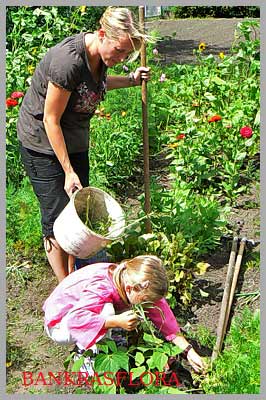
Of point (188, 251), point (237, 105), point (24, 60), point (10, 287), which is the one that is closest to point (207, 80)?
point (237, 105)

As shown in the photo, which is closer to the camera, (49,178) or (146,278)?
(146,278)

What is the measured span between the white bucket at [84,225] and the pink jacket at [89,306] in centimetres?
11

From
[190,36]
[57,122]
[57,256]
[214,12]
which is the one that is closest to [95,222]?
[57,256]

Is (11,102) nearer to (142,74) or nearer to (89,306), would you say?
(142,74)

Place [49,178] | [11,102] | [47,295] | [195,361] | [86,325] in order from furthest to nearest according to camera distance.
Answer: [11,102]
[47,295]
[49,178]
[195,361]
[86,325]

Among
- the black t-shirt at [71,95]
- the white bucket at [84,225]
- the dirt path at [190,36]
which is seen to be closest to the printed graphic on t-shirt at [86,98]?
the black t-shirt at [71,95]

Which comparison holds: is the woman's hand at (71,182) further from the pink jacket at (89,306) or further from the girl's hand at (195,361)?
the girl's hand at (195,361)

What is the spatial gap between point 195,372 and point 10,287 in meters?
1.23

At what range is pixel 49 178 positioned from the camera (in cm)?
314

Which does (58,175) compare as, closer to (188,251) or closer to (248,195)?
(188,251)

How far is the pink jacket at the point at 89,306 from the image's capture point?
8.85 ft

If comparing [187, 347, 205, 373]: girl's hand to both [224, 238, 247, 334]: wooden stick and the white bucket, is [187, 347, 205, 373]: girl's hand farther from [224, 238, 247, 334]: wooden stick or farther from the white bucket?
the white bucket

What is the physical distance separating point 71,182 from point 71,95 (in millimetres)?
387

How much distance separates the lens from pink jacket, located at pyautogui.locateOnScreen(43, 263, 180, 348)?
8.85 ft
